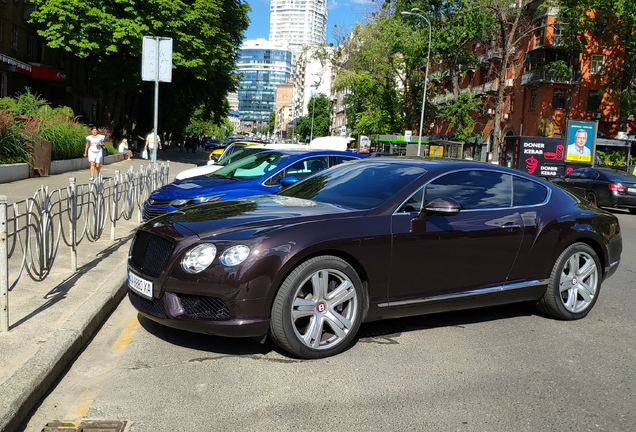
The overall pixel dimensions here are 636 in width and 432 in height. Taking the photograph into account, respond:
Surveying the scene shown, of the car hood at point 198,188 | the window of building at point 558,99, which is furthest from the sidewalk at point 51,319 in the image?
the window of building at point 558,99

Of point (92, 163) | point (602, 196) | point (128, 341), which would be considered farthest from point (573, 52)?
point (128, 341)

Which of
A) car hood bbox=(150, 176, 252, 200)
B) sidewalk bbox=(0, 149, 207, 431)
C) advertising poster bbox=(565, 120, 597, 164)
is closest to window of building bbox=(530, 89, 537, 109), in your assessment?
advertising poster bbox=(565, 120, 597, 164)

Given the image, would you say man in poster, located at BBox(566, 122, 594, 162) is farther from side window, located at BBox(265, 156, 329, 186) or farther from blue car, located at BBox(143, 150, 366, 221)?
side window, located at BBox(265, 156, 329, 186)

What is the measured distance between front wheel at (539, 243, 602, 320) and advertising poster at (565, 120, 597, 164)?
23451 mm

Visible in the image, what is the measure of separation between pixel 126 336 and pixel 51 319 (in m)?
0.61

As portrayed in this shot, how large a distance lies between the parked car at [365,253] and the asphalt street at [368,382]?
0.29 m

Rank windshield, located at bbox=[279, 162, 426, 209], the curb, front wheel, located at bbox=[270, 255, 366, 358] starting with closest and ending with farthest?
the curb, front wheel, located at bbox=[270, 255, 366, 358], windshield, located at bbox=[279, 162, 426, 209]

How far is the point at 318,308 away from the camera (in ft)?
15.3

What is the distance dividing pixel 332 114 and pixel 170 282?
126787mm

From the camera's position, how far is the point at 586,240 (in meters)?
6.28

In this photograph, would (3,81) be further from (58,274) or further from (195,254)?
(195,254)

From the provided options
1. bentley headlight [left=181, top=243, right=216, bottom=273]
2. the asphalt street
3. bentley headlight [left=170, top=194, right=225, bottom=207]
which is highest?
bentley headlight [left=181, top=243, right=216, bottom=273]

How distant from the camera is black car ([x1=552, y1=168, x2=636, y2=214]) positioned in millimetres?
19406

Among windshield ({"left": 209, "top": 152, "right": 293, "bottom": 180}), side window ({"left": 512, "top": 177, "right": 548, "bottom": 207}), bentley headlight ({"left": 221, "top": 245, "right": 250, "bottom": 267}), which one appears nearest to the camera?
bentley headlight ({"left": 221, "top": 245, "right": 250, "bottom": 267})
